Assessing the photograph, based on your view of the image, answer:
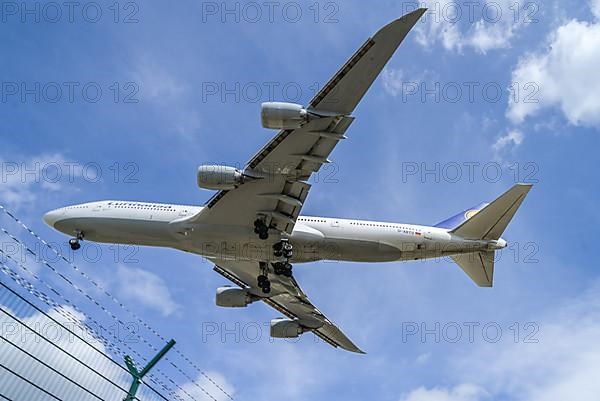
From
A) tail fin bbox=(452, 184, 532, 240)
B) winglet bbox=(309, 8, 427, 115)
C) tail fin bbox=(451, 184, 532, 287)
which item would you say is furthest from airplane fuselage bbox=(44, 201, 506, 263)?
winglet bbox=(309, 8, 427, 115)

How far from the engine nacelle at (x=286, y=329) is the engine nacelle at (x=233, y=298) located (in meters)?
3.18

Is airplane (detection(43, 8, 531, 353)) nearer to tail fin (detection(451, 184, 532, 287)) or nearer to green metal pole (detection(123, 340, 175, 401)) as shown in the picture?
tail fin (detection(451, 184, 532, 287))

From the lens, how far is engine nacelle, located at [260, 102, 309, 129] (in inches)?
1214

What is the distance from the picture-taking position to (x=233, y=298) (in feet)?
147

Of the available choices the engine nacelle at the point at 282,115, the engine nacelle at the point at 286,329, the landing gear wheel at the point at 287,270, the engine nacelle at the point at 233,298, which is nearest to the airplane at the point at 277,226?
the landing gear wheel at the point at 287,270

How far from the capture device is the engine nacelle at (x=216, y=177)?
1363 inches

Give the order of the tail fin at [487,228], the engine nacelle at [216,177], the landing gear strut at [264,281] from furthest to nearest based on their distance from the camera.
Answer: the landing gear strut at [264,281] → the tail fin at [487,228] → the engine nacelle at [216,177]

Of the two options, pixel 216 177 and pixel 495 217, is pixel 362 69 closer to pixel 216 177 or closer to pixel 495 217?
pixel 216 177

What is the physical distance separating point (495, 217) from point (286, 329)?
1746 cm

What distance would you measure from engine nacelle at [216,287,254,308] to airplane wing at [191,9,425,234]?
28.6 feet

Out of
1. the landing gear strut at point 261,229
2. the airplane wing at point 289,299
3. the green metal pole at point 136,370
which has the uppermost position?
the airplane wing at point 289,299

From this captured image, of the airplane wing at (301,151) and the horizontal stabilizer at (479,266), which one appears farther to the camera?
the horizontal stabilizer at (479,266)

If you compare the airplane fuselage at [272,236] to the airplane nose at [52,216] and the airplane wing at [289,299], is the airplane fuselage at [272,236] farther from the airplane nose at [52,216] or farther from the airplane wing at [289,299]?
the airplane wing at [289,299]

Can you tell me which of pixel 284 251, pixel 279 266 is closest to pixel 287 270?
pixel 279 266
